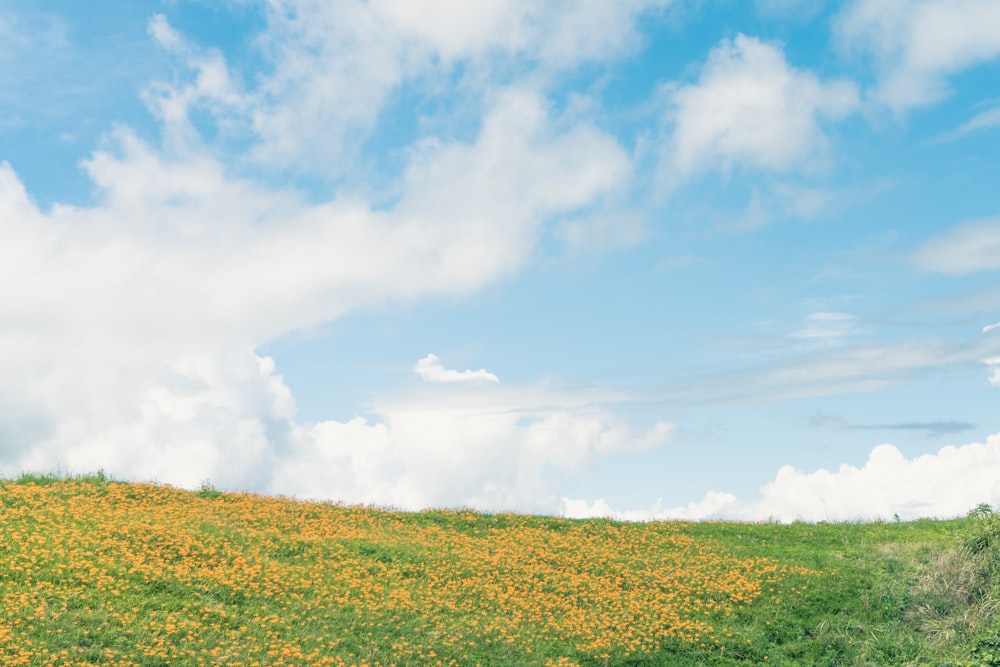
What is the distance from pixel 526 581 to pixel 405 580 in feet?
11.8

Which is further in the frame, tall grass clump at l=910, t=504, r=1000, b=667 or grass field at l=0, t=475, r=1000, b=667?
tall grass clump at l=910, t=504, r=1000, b=667

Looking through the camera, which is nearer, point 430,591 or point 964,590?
point 430,591

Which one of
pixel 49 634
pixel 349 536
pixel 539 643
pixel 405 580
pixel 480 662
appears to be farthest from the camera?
pixel 349 536

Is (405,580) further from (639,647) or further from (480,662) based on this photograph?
(639,647)

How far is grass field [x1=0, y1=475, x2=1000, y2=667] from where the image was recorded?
1817 cm

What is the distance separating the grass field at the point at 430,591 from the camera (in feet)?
59.6

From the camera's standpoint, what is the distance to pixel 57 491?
28.1 meters

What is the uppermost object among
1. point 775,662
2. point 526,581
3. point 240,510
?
point 240,510

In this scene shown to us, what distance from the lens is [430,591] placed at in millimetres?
22469

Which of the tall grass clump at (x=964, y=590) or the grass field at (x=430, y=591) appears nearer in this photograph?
the grass field at (x=430, y=591)

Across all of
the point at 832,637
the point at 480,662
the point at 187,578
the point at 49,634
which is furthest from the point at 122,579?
the point at 832,637

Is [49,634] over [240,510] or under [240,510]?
under

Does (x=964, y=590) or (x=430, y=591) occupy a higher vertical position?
(x=430, y=591)

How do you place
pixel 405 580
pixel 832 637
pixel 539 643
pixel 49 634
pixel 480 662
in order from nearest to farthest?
1. pixel 49 634
2. pixel 480 662
3. pixel 539 643
4. pixel 832 637
5. pixel 405 580
